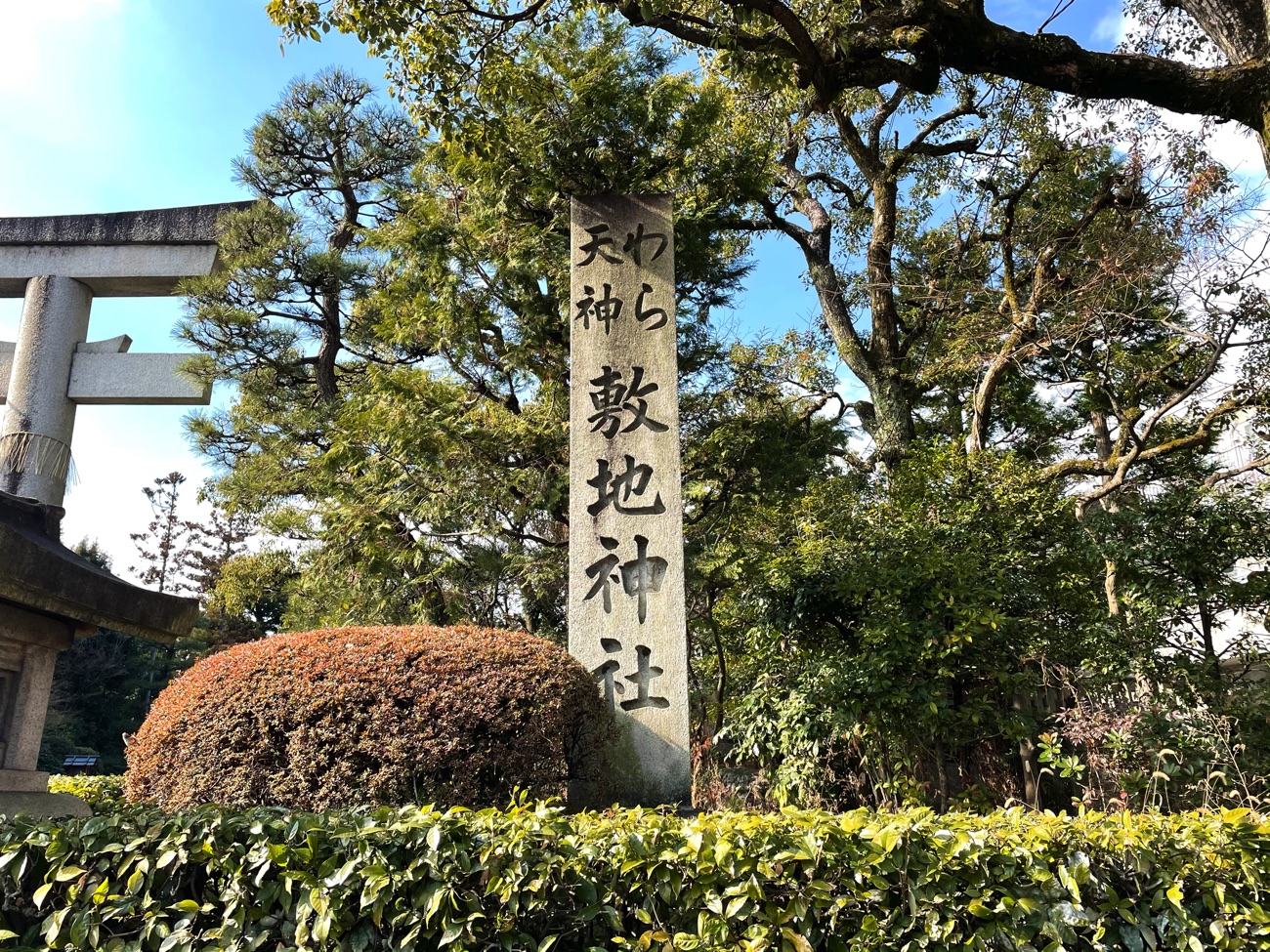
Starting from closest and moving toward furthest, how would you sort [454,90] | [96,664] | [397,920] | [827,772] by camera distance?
[397,920], [827,772], [454,90], [96,664]

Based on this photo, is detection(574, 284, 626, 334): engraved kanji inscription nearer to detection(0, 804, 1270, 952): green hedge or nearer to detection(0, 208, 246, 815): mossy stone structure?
detection(0, 208, 246, 815): mossy stone structure

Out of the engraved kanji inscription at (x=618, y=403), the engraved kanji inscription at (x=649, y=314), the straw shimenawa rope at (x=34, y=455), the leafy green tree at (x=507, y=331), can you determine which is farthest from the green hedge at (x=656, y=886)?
the leafy green tree at (x=507, y=331)

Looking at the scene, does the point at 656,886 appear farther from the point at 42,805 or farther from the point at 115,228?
the point at 115,228

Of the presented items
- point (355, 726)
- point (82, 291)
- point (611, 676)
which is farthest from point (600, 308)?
point (355, 726)

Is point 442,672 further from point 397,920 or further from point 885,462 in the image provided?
point 885,462

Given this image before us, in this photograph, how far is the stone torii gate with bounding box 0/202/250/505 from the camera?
14.5ft

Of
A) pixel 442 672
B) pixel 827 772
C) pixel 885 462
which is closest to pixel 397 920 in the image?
pixel 442 672

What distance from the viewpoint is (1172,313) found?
723cm

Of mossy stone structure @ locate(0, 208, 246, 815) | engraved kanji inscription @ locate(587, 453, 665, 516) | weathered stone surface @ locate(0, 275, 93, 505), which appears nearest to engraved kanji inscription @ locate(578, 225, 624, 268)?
engraved kanji inscription @ locate(587, 453, 665, 516)

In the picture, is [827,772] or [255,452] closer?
[827,772]

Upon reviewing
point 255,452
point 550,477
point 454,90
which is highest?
point 454,90

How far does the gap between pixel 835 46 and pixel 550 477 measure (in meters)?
4.01

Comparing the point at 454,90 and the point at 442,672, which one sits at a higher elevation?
the point at 454,90

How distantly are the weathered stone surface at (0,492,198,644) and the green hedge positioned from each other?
84cm
